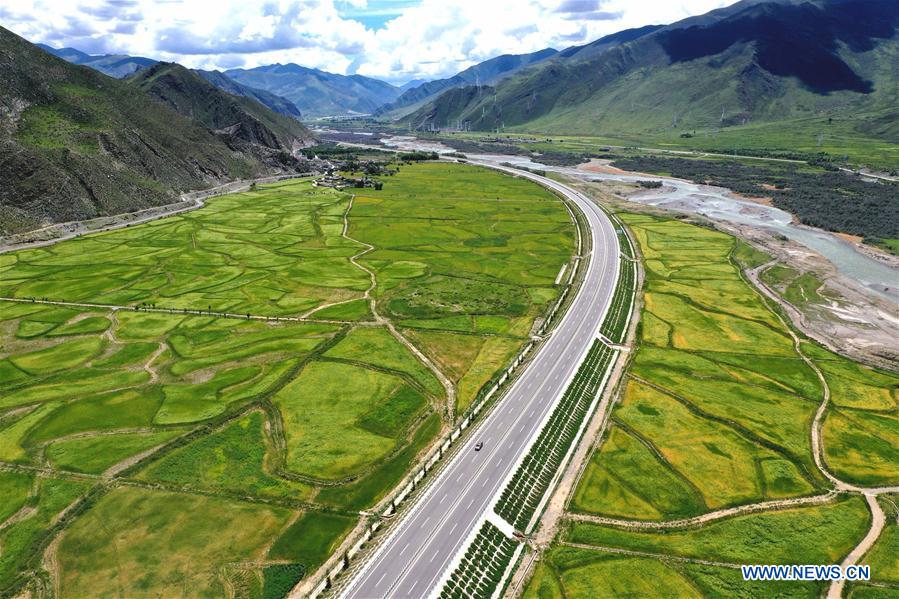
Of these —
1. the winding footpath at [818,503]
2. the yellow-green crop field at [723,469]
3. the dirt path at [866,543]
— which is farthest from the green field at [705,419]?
the dirt path at [866,543]

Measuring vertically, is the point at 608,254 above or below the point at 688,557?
above

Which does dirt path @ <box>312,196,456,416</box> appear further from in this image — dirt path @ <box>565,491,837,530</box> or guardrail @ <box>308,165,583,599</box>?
dirt path @ <box>565,491,837,530</box>

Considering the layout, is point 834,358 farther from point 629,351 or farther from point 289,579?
point 289,579

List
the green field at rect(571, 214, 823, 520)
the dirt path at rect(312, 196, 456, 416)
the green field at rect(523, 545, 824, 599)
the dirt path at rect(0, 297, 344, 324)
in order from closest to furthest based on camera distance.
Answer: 1. the green field at rect(523, 545, 824, 599)
2. the green field at rect(571, 214, 823, 520)
3. the dirt path at rect(312, 196, 456, 416)
4. the dirt path at rect(0, 297, 344, 324)

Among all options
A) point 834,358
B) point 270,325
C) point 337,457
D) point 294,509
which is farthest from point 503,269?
point 294,509

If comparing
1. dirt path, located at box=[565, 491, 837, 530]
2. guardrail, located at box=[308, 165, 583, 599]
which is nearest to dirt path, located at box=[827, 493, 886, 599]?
dirt path, located at box=[565, 491, 837, 530]

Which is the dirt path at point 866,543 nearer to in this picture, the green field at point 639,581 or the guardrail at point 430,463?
the green field at point 639,581
